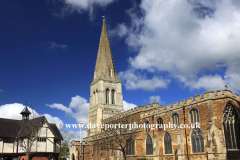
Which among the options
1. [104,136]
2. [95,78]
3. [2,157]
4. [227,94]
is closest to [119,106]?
[95,78]

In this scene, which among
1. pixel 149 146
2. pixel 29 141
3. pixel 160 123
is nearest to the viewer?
pixel 160 123

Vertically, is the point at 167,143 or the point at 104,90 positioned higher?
the point at 104,90

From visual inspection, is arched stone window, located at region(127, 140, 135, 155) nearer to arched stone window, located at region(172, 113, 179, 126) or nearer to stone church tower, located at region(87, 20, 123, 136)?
arched stone window, located at region(172, 113, 179, 126)

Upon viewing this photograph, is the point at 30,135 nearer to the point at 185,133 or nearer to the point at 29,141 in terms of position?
the point at 29,141

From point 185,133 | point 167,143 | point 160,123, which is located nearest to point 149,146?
point 167,143

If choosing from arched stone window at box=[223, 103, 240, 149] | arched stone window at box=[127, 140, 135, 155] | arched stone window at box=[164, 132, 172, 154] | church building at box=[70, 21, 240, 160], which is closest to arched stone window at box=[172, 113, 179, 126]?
church building at box=[70, 21, 240, 160]

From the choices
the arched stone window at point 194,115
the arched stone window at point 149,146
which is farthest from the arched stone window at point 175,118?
the arched stone window at point 149,146

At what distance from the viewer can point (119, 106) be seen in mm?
62688

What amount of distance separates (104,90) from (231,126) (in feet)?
125

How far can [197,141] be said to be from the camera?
95.3ft

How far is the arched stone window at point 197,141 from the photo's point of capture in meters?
28.5

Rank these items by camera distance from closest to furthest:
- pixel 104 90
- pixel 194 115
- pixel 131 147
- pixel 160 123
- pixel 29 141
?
pixel 194 115 < pixel 160 123 < pixel 29 141 < pixel 131 147 < pixel 104 90

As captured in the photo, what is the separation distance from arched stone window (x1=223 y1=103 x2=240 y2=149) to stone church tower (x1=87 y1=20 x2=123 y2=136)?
34.9m

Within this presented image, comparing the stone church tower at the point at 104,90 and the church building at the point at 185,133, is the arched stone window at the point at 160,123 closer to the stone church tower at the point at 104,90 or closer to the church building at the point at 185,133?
the church building at the point at 185,133
